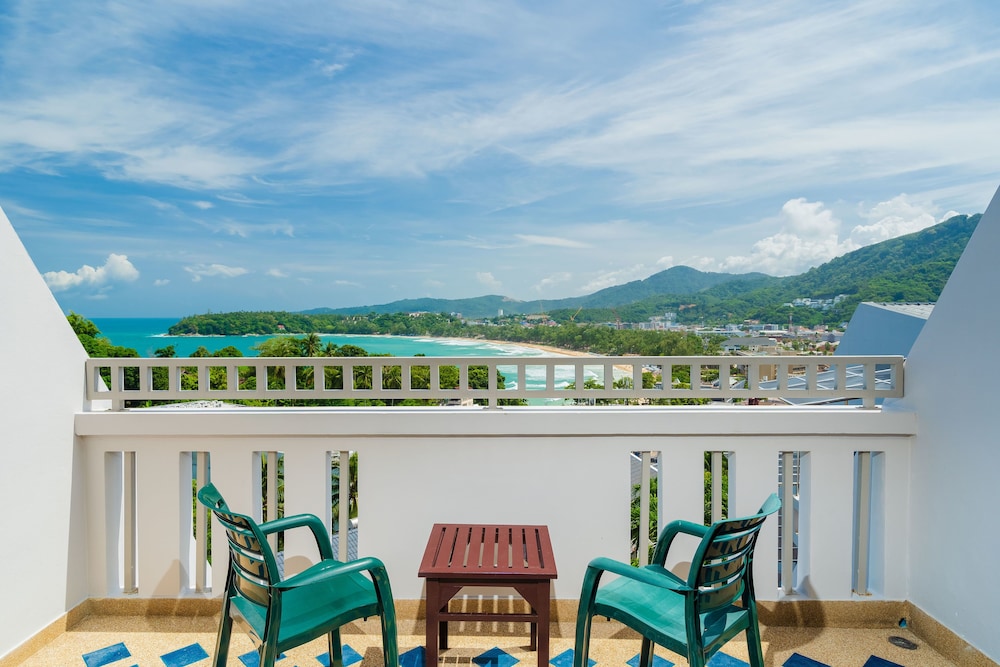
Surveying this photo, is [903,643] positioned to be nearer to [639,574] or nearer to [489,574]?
[639,574]

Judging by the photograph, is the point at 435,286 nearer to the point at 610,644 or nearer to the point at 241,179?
the point at 241,179

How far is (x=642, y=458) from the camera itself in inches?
108

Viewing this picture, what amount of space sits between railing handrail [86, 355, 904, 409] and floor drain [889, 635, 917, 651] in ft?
3.46

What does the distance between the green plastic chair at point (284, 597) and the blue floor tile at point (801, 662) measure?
1.66 meters

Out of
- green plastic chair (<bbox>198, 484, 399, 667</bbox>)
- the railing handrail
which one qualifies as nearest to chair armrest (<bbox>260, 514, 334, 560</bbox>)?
green plastic chair (<bbox>198, 484, 399, 667</bbox>)

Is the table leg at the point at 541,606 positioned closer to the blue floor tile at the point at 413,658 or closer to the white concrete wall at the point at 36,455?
the blue floor tile at the point at 413,658

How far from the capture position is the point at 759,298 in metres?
12.8

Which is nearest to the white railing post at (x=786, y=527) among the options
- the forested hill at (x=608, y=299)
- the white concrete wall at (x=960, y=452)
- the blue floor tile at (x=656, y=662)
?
the white concrete wall at (x=960, y=452)

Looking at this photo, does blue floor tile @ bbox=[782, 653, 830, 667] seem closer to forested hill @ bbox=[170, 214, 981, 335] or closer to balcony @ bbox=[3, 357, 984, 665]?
balcony @ bbox=[3, 357, 984, 665]

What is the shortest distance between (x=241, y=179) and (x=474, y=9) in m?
19.8

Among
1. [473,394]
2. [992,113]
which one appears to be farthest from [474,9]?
[992,113]

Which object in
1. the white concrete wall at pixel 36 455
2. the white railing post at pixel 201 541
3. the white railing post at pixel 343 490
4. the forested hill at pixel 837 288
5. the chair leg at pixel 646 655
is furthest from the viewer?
the forested hill at pixel 837 288

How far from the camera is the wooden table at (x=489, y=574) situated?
1.96m

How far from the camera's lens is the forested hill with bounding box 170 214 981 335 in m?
7.23
